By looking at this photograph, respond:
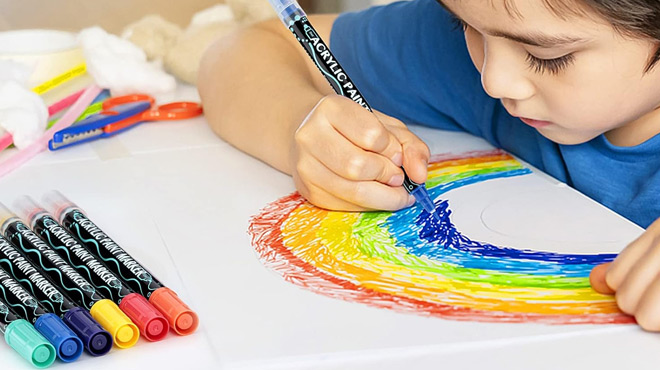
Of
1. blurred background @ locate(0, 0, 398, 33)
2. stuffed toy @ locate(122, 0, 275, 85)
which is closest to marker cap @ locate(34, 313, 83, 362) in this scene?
stuffed toy @ locate(122, 0, 275, 85)

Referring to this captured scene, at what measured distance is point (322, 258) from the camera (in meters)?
0.54

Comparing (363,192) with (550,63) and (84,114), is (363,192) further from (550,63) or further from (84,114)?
(84,114)

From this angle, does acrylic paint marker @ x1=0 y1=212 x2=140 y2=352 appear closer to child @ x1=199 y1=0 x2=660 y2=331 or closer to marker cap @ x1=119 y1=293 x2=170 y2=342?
marker cap @ x1=119 y1=293 x2=170 y2=342

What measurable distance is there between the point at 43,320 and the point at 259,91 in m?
0.41

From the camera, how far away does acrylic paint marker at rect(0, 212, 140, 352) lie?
0.44 metres

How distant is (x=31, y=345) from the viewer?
0.42 m

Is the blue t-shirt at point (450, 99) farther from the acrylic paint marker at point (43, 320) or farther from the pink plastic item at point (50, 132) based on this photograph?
the acrylic paint marker at point (43, 320)

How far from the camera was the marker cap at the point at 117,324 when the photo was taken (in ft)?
1.42

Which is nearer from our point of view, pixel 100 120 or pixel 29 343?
pixel 29 343

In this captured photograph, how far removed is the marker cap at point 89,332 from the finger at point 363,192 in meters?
0.23

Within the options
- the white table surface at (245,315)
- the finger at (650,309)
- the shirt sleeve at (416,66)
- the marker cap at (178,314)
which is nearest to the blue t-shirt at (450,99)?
the shirt sleeve at (416,66)

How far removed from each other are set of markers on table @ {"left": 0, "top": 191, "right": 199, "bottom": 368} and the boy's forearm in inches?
9.1

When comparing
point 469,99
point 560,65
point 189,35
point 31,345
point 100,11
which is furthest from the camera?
point 100,11

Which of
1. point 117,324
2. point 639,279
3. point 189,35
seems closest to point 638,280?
point 639,279
